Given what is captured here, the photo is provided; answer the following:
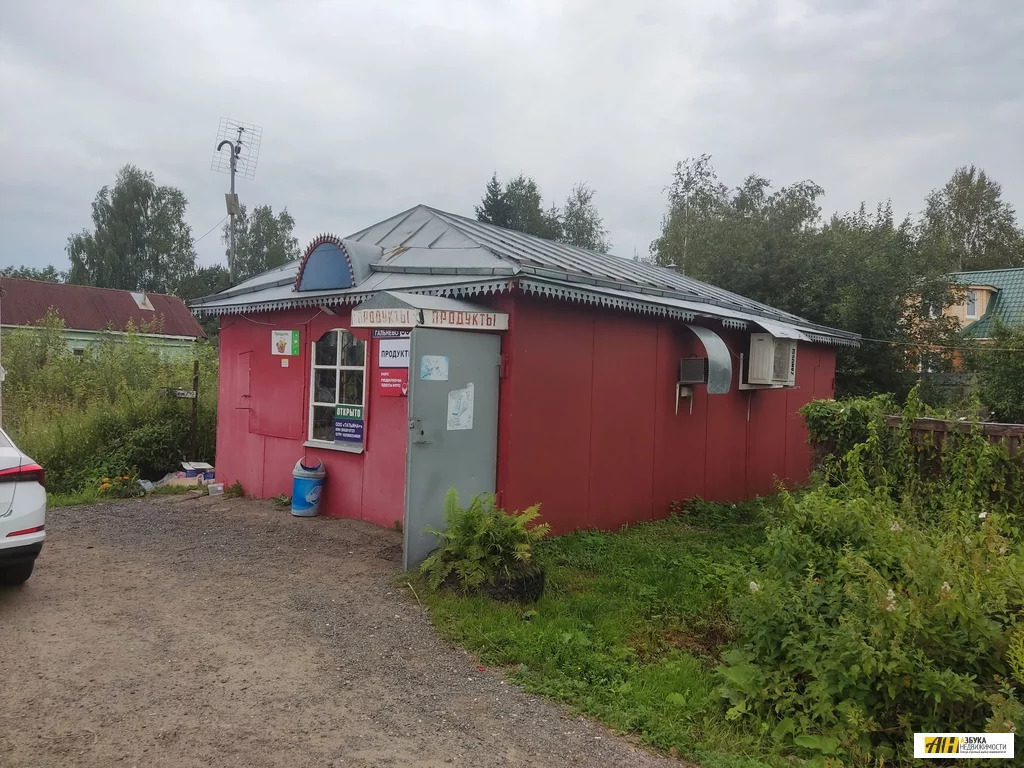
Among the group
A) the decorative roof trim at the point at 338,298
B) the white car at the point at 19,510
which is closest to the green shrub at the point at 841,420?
the decorative roof trim at the point at 338,298

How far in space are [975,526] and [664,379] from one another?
4486mm

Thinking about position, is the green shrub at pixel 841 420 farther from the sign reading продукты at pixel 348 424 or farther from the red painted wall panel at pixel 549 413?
the sign reading продукты at pixel 348 424

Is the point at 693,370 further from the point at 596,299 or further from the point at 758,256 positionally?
the point at 758,256

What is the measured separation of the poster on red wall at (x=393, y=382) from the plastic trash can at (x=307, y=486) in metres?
1.50

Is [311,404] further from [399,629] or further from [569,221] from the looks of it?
[569,221]

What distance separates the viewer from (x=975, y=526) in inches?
203

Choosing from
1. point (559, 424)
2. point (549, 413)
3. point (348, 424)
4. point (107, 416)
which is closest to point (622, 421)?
point (559, 424)

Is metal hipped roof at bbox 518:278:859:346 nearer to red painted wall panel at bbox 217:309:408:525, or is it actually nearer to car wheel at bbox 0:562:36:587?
red painted wall panel at bbox 217:309:408:525

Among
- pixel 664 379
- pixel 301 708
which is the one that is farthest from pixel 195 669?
pixel 664 379

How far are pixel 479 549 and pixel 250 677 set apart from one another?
6.68 ft

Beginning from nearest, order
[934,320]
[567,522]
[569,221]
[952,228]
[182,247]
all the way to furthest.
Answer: [567,522]
[934,320]
[952,228]
[569,221]
[182,247]

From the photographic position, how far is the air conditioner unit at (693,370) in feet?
30.7

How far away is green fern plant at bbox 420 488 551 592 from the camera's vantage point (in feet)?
18.4

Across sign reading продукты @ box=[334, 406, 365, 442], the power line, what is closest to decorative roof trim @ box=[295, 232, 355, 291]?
sign reading продукты @ box=[334, 406, 365, 442]
